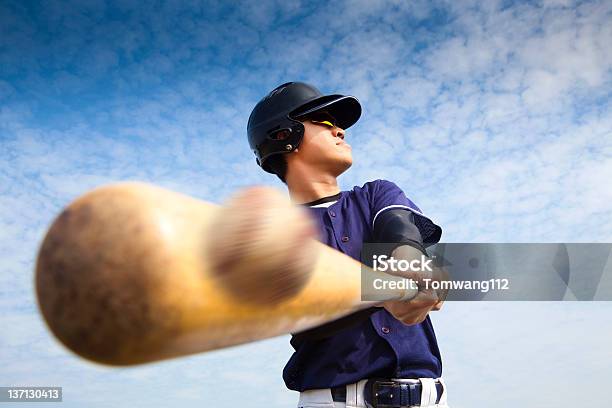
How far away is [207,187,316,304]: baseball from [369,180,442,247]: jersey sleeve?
2349mm

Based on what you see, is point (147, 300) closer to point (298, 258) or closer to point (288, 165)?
point (298, 258)

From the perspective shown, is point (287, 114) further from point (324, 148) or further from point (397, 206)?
point (397, 206)

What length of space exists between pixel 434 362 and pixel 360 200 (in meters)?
1.18

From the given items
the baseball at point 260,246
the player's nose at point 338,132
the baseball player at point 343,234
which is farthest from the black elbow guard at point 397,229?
the baseball at point 260,246

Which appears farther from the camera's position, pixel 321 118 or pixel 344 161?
pixel 321 118

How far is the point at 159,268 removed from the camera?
36.6 inches

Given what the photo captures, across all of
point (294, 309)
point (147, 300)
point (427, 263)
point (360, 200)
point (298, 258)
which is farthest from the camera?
point (360, 200)

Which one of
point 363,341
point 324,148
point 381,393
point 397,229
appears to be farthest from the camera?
point 324,148

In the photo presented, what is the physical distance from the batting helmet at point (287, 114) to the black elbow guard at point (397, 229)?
96 centimetres

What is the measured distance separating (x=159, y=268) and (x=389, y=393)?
2724 mm

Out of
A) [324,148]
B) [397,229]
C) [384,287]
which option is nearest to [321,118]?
[324,148]

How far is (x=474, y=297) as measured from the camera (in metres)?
3.15

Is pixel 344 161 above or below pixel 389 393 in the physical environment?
above

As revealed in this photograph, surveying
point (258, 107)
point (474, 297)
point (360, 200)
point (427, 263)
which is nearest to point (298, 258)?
point (427, 263)
